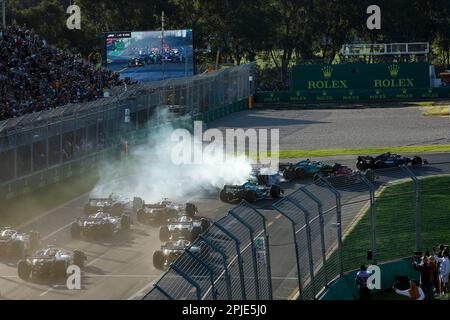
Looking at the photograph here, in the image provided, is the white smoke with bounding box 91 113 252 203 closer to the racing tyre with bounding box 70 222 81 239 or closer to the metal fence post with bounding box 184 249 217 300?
the racing tyre with bounding box 70 222 81 239

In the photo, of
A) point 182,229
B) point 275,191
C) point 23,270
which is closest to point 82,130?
point 275,191

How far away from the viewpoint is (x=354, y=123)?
209 ft

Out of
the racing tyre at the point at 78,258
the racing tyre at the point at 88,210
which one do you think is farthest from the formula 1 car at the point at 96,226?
the racing tyre at the point at 78,258

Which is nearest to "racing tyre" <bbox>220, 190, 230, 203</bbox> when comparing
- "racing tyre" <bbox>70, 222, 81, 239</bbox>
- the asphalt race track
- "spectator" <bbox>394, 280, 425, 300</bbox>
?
the asphalt race track

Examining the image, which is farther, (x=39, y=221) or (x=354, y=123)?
(x=354, y=123)

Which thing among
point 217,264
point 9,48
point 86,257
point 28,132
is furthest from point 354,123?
point 217,264

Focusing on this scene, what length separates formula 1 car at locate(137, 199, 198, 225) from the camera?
31.0 meters

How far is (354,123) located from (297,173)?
24583 millimetres

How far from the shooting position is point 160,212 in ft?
102

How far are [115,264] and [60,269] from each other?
2.12 meters

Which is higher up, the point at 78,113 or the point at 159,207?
the point at 78,113

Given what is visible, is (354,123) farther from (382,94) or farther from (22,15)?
(22,15)

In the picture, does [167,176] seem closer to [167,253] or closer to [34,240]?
[34,240]

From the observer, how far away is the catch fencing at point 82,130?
34000 mm
